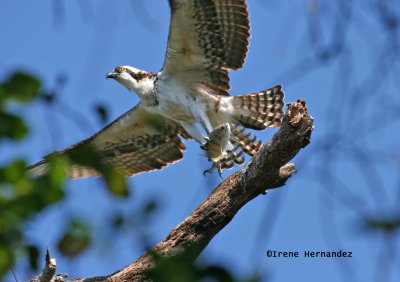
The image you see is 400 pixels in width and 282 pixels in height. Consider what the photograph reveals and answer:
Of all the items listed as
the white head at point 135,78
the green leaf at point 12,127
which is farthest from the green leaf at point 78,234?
the white head at point 135,78

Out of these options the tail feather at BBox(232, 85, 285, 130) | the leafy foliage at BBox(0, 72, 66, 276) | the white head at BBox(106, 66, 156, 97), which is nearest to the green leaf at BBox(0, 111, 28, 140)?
the leafy foliage at BBox(0, 72, 66, 276)

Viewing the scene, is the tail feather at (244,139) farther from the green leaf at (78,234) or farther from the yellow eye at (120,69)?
the green leaf at (78,234)

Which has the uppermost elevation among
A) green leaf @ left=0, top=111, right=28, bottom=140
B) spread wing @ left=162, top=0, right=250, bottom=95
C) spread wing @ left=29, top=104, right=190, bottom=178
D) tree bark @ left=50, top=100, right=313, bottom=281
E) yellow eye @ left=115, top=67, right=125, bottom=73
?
yellow eye @ left=115, top=67, right=125, bottom=73

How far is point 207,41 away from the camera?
866 centimetres

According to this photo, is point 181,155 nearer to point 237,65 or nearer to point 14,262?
point 237,65

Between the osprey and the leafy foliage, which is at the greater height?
the osprey

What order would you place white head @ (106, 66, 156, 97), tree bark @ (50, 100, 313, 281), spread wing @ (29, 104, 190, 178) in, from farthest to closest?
1. spread wing @ (29, 104, 190, 178)
2. white head @ (106, 66, 156, 97)
3. tree bark @ (50, 100, 313, 281)

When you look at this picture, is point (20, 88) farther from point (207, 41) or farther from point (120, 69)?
point (120, 69)

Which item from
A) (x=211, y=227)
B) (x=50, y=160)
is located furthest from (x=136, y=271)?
(x=50, y=160)

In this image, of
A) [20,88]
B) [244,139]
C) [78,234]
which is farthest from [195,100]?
[78,234]

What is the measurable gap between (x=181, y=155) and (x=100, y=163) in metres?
7.40

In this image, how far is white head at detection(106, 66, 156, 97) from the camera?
30.2ft

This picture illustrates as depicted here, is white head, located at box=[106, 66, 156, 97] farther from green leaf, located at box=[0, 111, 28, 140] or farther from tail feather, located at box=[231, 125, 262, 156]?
green leaf, located at box=[0, 111, 28, 140]

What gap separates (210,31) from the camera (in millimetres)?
8555
